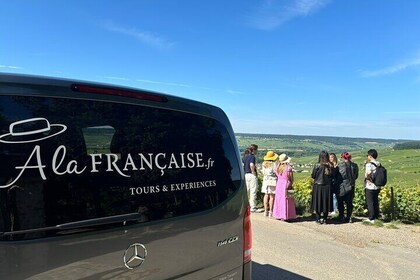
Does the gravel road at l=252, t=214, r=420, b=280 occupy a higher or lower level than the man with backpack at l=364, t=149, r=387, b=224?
lower

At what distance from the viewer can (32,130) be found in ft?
6.21

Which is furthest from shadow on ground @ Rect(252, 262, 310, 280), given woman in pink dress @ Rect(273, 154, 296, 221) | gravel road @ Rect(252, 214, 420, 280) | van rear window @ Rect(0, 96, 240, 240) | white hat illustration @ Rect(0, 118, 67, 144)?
white hat illustration @ Rect(0, 118, 67, 144)

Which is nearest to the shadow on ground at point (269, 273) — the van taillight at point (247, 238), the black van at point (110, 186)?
the van taillight at point (247, 238)

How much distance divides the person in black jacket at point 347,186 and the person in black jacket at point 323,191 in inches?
14.7

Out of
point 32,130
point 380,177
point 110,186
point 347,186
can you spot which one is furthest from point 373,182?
point 32,130

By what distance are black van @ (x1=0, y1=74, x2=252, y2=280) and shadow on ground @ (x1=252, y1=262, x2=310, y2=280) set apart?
8.86 ft

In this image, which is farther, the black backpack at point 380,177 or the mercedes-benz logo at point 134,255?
the black backpack at point 380,177

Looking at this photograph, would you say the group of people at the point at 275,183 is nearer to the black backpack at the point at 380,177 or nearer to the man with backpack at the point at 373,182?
the man with backpack at the point at 373,182

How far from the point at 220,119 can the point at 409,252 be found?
5.75 m

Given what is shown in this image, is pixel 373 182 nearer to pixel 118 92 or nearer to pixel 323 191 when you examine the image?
pixel 323 191

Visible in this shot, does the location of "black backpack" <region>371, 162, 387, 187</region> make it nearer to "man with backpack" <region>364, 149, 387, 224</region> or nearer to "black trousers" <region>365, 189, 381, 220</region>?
"man with backpack" <region>364, 149, 387, 224</region>

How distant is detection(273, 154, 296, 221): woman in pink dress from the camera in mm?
9602

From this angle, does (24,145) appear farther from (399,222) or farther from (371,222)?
(399,222)

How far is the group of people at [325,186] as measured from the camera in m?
9.29
